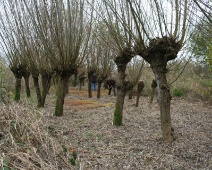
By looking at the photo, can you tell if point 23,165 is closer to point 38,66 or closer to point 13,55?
point 38,66

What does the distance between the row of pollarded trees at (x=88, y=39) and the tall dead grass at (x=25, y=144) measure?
3.06m

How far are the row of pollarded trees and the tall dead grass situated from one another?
3056mm

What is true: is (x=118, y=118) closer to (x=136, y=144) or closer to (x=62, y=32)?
(x=136, y=144)

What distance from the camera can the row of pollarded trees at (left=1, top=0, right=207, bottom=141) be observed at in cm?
671

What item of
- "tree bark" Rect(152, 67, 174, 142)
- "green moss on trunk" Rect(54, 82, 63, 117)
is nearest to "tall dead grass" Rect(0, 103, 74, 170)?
"tree bark" Rect(152, 67, 174, 142)

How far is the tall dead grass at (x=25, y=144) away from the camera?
343 cm

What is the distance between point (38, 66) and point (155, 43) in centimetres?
754

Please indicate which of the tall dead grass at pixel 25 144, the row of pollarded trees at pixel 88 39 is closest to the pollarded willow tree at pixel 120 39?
the row of pollarded trees at pixel 88 39

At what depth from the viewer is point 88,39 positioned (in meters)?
11.0

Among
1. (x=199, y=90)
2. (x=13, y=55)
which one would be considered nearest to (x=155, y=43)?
(x=13, y=55)

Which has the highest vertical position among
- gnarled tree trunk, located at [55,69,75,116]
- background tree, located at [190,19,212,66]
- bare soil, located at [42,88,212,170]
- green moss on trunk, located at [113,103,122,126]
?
background tree, located at [190,19,212,66]

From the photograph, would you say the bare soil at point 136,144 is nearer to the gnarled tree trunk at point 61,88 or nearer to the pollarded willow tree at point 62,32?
the gnarled tree trunk at point 61,88

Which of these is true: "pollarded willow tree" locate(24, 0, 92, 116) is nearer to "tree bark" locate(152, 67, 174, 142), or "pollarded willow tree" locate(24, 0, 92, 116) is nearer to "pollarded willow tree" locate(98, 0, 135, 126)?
"pollarded willow tree" locate(98, 0, 135, 126)

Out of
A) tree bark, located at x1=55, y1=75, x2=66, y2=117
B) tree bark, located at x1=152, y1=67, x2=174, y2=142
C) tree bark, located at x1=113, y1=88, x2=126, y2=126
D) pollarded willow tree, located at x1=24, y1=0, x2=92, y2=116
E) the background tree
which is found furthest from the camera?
tree bark, located at x1=55, y1=75, x2=66, y2=117
